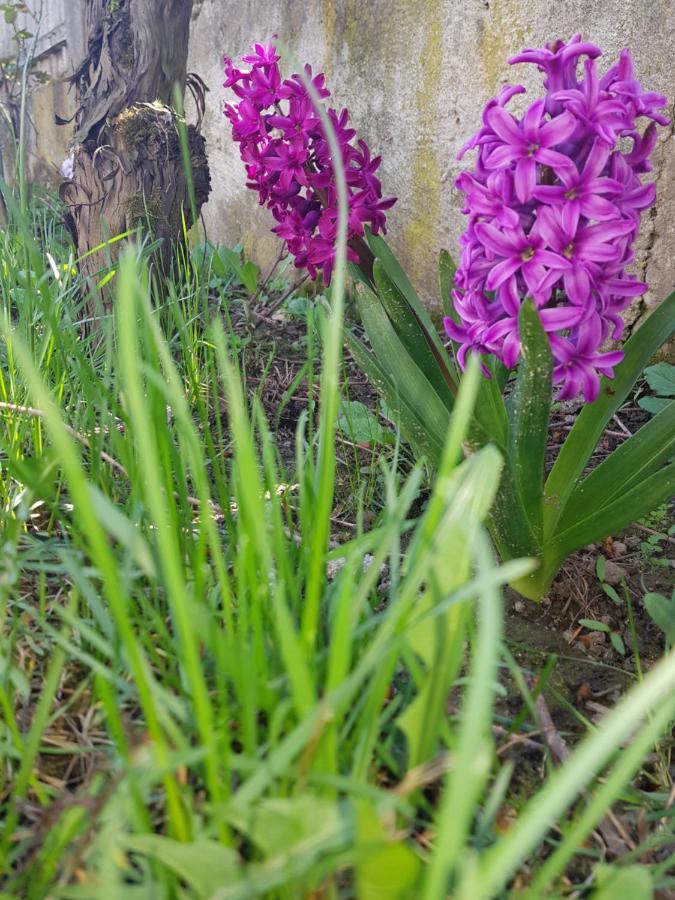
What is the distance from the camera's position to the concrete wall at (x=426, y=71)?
1.86 metres

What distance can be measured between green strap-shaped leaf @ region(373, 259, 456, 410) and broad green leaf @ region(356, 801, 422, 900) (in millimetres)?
939

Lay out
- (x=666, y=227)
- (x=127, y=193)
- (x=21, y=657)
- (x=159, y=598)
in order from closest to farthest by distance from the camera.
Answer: (x=21, y=657)
(x=159, y=598)
(x=666, y=227)
(x=127, y=193)

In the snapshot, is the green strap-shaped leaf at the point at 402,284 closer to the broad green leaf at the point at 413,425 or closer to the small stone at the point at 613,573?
the broad green leaf at the point at 413,425

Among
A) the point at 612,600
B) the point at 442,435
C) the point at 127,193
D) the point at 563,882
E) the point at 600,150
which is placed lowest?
the point at 612,600

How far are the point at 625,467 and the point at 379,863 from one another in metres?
0.89

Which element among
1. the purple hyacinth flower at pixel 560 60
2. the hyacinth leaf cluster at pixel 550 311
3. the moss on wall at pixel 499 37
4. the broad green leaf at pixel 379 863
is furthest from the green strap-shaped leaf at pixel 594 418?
the moss on wall at pixel 499 37

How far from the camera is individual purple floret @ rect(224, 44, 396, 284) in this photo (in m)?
1.56

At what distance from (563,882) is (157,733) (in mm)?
435

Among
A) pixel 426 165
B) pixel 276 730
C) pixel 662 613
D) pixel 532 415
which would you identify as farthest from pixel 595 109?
pixel 426 165

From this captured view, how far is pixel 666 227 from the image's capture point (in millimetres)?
1895

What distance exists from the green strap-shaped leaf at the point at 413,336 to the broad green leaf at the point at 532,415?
8.6 inches

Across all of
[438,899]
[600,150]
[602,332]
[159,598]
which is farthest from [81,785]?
[600,150]

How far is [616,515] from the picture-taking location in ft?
3.75

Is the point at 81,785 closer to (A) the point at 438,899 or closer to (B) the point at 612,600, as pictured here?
(A) the point at 438,899
